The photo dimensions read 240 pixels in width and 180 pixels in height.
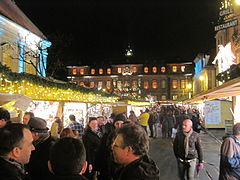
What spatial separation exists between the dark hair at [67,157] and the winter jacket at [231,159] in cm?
357

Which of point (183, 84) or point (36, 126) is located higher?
point (183, 84)

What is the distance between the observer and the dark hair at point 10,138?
98.7 inches

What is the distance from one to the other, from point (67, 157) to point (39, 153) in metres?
1.62

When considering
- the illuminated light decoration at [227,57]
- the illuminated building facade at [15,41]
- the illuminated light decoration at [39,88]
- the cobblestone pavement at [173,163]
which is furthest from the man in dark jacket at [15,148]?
the illuminated light decoration at [227,57]

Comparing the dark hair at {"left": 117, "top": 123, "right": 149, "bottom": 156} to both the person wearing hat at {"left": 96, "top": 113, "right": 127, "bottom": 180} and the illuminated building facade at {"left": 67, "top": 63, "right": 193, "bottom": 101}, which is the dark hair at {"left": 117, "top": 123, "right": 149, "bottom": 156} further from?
the illuminated building facade at {"left": 67, "top": 63, "right": 193, "bottom": 101}

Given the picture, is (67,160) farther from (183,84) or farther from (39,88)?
(183,84)

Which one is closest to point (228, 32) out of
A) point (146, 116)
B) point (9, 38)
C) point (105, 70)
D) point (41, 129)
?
point (146, 116)

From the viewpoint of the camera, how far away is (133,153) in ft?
8.57

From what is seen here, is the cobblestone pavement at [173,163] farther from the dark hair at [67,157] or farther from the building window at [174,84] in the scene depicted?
the building window at [174,84]

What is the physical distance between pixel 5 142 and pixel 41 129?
1503 millimetres

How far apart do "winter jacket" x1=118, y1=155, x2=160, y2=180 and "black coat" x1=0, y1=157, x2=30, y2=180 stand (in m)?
0.91

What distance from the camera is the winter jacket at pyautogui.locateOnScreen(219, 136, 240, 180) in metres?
4.93

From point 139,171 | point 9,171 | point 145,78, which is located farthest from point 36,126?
point 145,78

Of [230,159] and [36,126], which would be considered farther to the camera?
[230,159]
